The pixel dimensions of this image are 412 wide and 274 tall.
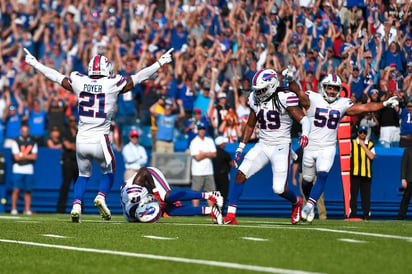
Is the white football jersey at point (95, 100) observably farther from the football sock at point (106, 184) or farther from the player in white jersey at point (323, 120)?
the player in white jersey at point (323, 120)

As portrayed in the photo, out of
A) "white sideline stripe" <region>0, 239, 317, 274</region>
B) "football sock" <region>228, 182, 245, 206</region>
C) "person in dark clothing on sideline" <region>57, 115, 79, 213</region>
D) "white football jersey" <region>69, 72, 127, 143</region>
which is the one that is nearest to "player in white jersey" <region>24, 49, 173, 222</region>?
"white football jersey" <region>69, 72, 127, 143</region>

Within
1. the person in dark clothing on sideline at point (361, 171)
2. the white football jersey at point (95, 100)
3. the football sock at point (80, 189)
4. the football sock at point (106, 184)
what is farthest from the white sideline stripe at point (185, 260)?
the person in dark clothing on sideline at point (361, 171)

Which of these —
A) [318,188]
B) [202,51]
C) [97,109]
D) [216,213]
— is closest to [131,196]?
[216,213]

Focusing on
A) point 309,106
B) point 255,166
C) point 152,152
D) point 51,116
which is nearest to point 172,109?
point 152,152

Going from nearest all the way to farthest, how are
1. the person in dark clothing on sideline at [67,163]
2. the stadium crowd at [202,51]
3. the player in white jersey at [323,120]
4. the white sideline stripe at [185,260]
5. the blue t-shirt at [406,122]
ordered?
the white sideline stripe at [185,260] < the player in white jersey at [323,120] < the blue t-shirt at [406,122] < the stadium crowd at [202,51] < the person in dark clothing on sideline at [67,163]

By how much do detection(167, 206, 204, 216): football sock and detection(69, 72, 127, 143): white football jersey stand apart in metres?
1.32

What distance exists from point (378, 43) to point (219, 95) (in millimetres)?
3299

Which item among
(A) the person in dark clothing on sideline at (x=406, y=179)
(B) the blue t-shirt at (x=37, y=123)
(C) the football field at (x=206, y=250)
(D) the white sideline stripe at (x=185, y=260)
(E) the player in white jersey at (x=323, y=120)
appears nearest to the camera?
(D) the white sideline stripe at (x=185, y=260)

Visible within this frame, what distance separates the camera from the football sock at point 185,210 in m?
11.9

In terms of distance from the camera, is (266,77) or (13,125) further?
(13,125)

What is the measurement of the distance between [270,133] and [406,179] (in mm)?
5762

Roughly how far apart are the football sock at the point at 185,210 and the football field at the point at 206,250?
1265 mm

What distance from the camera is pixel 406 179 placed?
1683 cm

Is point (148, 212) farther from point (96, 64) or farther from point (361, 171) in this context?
point (361, 171)
